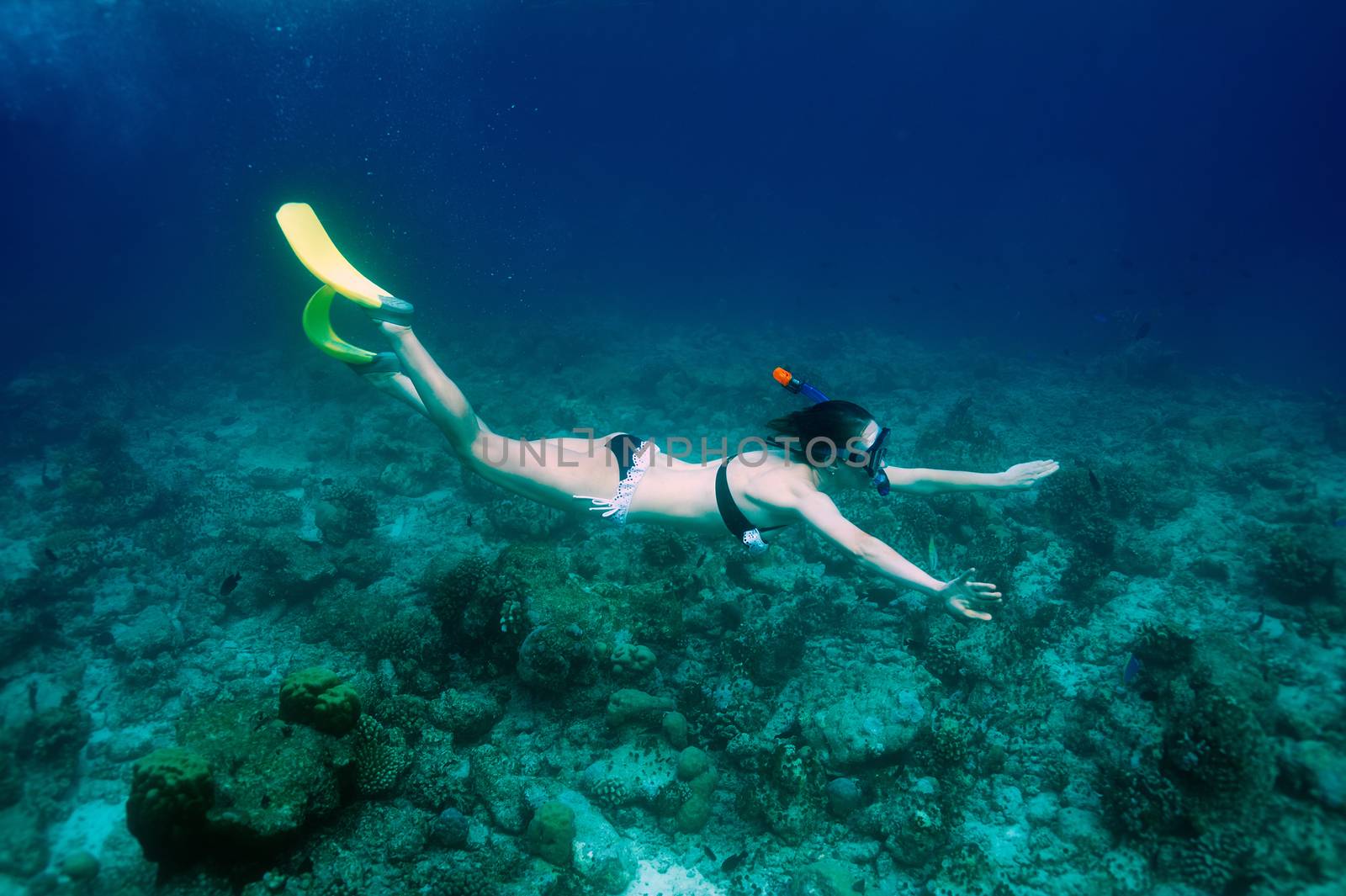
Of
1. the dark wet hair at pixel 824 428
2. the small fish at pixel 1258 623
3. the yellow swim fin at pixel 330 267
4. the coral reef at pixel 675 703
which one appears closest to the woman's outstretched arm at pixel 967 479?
the dark wet hair at pixel 824 428

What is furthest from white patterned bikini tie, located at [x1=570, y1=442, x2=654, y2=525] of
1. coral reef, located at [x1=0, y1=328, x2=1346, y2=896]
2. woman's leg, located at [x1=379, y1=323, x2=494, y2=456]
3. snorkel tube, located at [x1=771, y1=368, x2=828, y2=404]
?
snorkel tube, located at [x1=771, y1=368, x2=828, y2=404]

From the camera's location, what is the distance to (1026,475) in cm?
457

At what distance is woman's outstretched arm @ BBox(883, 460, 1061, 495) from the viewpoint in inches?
180

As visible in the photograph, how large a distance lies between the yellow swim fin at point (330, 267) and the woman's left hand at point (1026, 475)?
537 centimetres

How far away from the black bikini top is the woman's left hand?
6.45 feet

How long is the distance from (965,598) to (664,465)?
2.80 m

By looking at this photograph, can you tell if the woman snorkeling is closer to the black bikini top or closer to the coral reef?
the black bikini top

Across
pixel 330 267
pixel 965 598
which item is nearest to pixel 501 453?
pixel 330 267

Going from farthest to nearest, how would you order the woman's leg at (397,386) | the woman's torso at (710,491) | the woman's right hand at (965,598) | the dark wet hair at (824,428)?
the woman's leg at (397,386) < the woman's torso at (710,491) < the dark wet hair at (824,428) < the woman's right hand at (965,598)

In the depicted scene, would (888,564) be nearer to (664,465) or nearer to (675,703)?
(664,465)

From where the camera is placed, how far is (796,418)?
4.34 meters

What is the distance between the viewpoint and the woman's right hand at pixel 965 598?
341cm

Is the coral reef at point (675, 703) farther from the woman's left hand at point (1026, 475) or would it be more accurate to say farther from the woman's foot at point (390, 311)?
the woman's foot at point (390, 311)

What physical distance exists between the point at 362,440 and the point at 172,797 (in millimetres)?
11585
